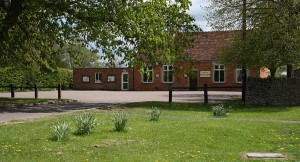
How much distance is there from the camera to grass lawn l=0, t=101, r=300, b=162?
9.20 metres

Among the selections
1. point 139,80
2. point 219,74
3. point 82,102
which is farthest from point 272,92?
point 139,80

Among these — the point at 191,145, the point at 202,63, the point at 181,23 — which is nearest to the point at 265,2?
the point at 181,23

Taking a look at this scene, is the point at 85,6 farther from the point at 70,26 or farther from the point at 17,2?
the point at 17,2

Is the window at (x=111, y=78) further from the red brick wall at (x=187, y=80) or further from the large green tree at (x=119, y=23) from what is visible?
the large green tree at (x=119, y=23)

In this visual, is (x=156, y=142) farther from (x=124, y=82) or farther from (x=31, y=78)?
(x=124, y=82)

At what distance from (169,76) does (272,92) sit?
Answer: 27231 millimetres

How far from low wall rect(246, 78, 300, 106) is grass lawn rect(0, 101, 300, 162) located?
32.3 ft

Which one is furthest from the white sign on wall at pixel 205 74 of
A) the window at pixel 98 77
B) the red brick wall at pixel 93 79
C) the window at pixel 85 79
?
the window at pixel 85 79

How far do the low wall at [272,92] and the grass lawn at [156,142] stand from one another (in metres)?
9.84

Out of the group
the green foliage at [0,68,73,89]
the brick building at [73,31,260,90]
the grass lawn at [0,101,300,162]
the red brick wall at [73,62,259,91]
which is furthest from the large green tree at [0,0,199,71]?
the red brick wall at [73,62,259,91]

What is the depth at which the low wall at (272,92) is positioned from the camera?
2481 centimetres

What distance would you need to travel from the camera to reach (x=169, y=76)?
51.5 m

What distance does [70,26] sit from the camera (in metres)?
10.2

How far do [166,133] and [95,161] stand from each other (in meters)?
4.25
